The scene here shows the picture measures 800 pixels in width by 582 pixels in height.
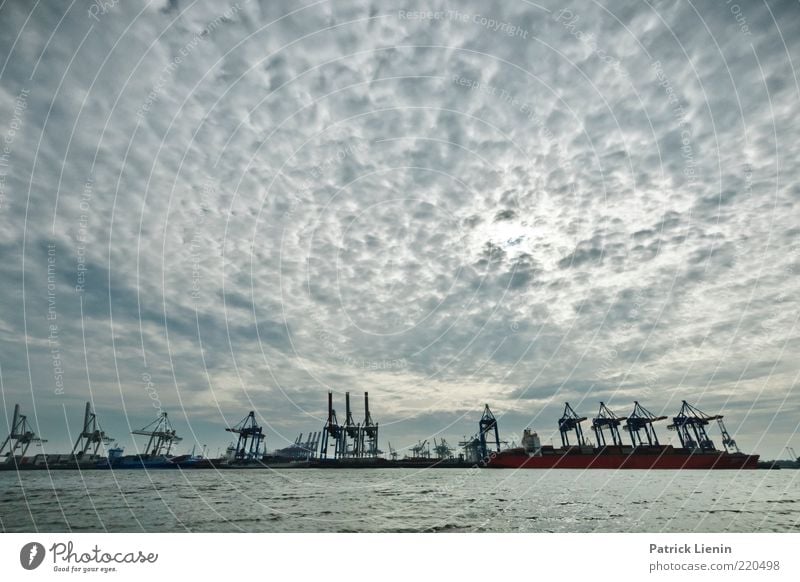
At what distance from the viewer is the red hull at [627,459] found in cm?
9906

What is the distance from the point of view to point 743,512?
25500mm

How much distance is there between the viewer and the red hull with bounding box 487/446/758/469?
99.1m

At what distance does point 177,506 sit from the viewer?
96.1 ft

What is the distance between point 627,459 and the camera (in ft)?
327

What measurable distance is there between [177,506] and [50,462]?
173 metres
